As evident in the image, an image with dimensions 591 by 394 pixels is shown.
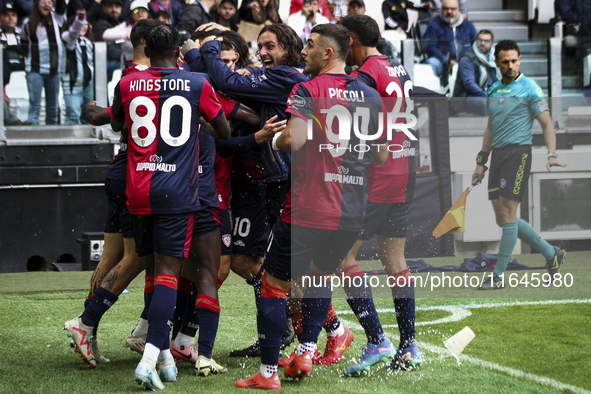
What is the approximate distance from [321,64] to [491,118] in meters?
1.05

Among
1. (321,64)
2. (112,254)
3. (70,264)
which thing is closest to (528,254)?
(321,64)

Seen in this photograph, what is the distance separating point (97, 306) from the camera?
3979 mm

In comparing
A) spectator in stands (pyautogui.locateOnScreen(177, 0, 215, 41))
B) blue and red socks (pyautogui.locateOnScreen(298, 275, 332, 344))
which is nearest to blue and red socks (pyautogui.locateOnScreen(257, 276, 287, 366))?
blue and red socks (pyautogui.locateOnScreen(298, 275, 332, 344))

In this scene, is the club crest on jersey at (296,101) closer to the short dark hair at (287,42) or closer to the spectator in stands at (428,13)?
the short dark hair at (287,42)

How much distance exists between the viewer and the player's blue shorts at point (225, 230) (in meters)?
4.27

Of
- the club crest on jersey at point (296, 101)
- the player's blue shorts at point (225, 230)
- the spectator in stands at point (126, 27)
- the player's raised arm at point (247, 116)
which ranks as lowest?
the player's blue shorts at point (225, 230)

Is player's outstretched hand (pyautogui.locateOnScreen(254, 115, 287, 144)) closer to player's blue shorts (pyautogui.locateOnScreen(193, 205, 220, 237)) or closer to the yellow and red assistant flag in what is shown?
player's blue shorts (pyautogui.locateOnScreen(193, 205, 220, 237))

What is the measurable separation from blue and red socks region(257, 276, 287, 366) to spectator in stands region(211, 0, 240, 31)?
6876 mm

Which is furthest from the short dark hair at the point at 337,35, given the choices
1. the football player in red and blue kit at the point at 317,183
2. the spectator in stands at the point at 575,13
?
the spectator in stands at the point at 575,13

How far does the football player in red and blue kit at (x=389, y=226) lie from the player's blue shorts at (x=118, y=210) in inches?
49.5

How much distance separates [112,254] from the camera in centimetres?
434

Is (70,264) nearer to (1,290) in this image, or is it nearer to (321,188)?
(1,290)

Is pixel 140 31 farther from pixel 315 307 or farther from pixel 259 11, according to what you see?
pixel 259 11

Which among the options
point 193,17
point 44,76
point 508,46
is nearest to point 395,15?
point 193,17
